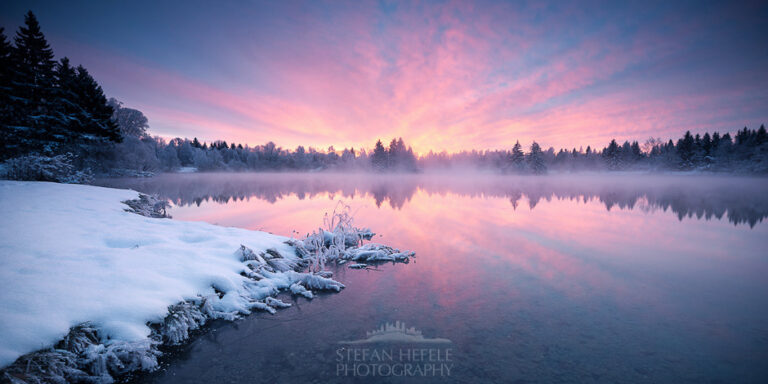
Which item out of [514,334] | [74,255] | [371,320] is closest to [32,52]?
[74,255]

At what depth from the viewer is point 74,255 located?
17.8 feet

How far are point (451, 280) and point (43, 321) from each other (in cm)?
773

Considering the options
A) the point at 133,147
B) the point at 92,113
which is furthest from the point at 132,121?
the point at 92,113

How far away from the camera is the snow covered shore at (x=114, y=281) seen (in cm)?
357

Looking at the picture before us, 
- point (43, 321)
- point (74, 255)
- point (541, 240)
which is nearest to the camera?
point (43, 321)

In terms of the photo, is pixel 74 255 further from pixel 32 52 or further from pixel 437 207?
pixel 32 52

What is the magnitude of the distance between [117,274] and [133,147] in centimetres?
6385

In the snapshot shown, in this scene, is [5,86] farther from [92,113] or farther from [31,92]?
[92,113]

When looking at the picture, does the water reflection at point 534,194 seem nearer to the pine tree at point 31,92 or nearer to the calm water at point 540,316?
the pine tree at point 31,92

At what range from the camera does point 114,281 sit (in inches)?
192

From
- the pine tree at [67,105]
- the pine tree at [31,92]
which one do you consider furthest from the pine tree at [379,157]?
the pine tree at [31,92]

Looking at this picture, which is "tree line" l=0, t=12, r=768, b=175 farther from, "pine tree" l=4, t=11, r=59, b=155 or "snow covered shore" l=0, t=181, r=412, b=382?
"snow covered shore" l=0, t=181, r=412, b=382

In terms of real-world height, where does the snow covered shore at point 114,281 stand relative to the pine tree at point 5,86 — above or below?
below

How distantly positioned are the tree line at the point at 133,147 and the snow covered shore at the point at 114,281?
16.0m
